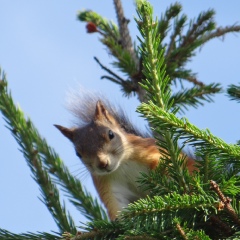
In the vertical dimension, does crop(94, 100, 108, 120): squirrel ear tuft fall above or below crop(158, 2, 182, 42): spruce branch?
below

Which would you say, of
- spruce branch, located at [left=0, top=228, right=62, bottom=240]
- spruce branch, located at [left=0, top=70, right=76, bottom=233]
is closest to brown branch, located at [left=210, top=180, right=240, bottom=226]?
spruce branch, located at [left=0, top=228, right=62, bottom=240]

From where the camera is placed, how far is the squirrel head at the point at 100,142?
2730mm

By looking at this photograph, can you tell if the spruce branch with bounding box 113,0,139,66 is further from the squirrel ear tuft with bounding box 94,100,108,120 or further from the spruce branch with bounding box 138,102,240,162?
the spruce branch with bounding box 138,102,240,162

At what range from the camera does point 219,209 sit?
125cm

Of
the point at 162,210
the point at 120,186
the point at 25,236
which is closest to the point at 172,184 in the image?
the point at 162,210

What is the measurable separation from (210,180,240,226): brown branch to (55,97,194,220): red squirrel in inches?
50.1

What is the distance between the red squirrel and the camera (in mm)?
2705

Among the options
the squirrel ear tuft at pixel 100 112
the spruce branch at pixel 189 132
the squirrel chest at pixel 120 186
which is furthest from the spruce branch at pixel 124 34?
the spruce branch at pixel 189 132

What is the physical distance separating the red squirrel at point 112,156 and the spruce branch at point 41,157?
29 centimetres

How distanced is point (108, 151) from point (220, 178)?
4.66 ft

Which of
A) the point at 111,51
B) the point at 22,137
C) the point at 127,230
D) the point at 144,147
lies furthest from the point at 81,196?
the point at 127,230

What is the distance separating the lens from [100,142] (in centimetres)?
290

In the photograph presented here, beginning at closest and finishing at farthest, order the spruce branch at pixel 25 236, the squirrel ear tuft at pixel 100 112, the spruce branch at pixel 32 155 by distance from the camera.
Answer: the spruce branch at pixel 25 236 → the spruce branch at pixel 32 155 → the squirrel ear tuft at pixel 100 112

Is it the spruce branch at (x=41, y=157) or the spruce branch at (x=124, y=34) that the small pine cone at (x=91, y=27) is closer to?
the spruce branch at (x=124, y=34)
